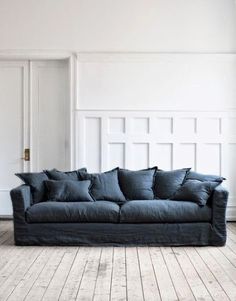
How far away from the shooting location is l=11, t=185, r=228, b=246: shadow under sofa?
530 cm

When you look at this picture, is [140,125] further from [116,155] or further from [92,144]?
[92,144]

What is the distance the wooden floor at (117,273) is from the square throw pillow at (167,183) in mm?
815

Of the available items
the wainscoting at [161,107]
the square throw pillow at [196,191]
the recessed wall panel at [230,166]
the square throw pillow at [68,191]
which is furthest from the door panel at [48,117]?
the recessed wall panel at [230,166]

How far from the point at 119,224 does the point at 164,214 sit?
51 centimetres

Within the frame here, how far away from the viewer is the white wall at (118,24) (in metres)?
6.78

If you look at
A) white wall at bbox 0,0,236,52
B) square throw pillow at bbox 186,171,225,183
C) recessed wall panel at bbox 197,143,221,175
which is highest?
white wall at bbox 0,0,236,52

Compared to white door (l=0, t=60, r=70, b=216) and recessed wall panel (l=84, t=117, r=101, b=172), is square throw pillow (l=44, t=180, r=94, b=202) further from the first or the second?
white door (l=0, t=60, r=70, b=216)

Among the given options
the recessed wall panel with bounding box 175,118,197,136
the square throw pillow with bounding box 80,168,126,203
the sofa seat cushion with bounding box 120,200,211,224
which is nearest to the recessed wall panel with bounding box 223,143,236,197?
the recessed wall panel with bounding box 175,118,197,136

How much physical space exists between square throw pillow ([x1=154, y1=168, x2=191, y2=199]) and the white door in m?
1.62

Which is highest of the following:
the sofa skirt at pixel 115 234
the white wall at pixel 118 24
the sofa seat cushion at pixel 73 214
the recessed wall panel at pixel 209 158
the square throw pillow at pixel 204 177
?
the white wall at pixel 118 24

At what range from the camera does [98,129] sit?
6820 mm

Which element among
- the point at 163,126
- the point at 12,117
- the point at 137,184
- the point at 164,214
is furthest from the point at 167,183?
the point at 12,117

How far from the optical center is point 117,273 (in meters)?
4.26

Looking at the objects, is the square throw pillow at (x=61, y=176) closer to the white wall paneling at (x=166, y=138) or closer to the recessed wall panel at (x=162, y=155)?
the white wall paneling at (x=166, y=138)
